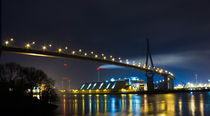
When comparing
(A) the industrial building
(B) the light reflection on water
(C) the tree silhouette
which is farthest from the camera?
(A) the industrial building

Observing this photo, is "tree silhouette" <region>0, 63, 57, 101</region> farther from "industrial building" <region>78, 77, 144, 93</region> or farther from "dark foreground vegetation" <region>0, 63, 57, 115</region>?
"industrial building" <region>78, 77, 144, 93</region>

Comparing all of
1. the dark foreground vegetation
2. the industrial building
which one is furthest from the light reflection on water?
the industrial building

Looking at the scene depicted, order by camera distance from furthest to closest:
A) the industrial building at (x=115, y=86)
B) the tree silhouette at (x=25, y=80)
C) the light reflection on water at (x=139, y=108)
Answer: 1. the industrial building at (x=115, y=86)
2. the tree silhouette at (x=25, y=80)
3. the light reflection on water at (x=139, y=108)

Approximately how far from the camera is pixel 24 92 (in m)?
27.6

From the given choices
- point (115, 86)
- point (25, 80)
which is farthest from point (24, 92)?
point (115, 86)

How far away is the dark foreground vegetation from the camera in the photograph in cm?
2070

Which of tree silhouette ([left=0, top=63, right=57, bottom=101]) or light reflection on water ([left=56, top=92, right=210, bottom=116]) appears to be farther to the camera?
tree silhouette ([left=0, top=63, right=57, bottom=101])

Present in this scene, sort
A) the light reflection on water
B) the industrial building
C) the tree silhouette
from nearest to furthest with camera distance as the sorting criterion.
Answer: the light reflection on water → the tree silhouette → the industrial building

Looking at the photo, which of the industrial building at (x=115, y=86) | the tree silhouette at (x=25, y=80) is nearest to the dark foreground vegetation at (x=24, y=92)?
the tree silhouette at (x=25, y=80)

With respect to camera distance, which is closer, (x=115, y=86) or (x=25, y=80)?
(x=25, y=80)

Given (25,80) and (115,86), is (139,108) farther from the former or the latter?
(115,86)

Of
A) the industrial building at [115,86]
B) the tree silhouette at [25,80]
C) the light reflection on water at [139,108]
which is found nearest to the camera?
the light reflection on water at [139,108]

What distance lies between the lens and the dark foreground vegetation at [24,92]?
20697 millimetres

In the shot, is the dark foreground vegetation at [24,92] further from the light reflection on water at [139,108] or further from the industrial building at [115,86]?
the industrial building at [115,86]
